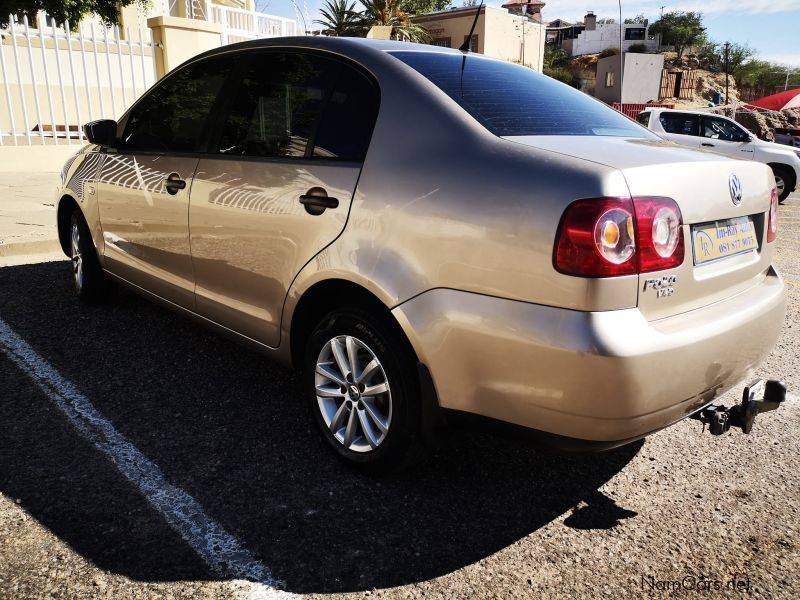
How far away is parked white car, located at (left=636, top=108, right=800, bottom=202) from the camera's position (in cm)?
1366

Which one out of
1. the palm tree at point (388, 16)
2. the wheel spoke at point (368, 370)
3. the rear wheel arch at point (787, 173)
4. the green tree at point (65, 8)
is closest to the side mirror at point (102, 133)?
the wheel spoke at point (368, 370)

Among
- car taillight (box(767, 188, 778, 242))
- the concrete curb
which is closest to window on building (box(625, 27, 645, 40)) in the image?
the concrete curb

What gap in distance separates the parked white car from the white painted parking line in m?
13.0

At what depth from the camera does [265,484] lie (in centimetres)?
269

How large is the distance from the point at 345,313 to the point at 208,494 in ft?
2.94

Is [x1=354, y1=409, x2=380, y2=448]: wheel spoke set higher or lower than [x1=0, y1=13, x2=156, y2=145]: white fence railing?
lower

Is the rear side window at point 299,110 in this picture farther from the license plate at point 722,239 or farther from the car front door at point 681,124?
the car front door at point 681,124

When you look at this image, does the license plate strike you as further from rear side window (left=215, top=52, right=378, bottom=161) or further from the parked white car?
the parked white car

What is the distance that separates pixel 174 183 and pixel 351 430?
1684 millimetres

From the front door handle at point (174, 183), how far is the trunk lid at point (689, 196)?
1.89 meters

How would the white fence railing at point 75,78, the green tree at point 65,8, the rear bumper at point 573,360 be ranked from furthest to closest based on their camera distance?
the green tree at point 65,8 → the white fence railing at point 75,78 → the rear bumper at point 573,360

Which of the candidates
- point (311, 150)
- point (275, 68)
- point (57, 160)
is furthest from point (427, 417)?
point (57, 160)

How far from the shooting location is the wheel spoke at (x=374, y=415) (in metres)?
2.59

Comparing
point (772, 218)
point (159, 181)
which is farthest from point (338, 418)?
point (772, 218)
